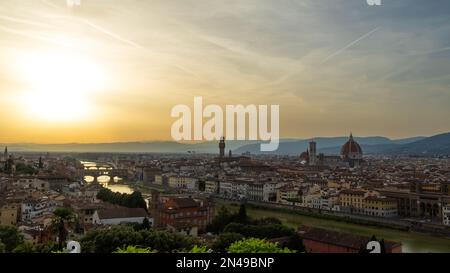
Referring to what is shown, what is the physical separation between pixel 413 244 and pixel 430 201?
2.34 m

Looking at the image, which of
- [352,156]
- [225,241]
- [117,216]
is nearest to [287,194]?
[117,216]

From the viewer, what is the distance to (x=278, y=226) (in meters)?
4.87

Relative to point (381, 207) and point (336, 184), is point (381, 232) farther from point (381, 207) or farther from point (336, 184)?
point (336, 184)

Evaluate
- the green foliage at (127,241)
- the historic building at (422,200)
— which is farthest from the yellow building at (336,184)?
the green foliage at (127,241)

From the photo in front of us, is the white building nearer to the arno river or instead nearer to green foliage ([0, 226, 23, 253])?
green foliage ([0, 226, 23, 253])

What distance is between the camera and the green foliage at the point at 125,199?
22.7 feet

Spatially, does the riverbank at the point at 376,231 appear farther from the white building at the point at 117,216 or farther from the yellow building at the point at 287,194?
the white building at the point at 117,216

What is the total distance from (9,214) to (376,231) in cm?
524

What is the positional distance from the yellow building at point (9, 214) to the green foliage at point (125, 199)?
158 cm

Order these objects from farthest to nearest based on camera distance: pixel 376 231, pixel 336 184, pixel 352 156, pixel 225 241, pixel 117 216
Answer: pixel 352 156, pixel 336 184, pixel 376 231, pixel 117 216, pixel 225 241

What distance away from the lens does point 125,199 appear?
23.4 ft

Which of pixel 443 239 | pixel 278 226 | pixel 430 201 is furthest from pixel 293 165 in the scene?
pixel 278 226
